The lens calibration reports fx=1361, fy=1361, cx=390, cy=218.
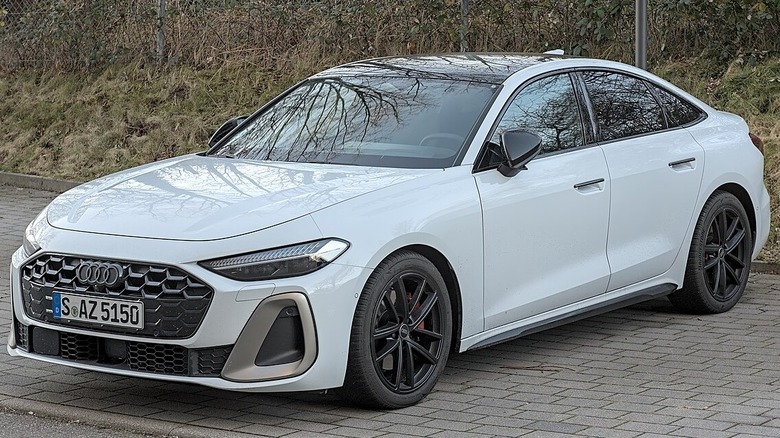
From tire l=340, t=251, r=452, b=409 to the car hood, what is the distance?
1.41ft

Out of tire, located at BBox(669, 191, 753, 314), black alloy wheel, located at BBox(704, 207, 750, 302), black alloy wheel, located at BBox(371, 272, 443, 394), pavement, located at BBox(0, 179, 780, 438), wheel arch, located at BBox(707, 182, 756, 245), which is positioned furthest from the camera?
wheel arch, located at BBox(707, 182, 756, 245)

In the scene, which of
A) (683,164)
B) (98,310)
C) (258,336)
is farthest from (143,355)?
(683,164)

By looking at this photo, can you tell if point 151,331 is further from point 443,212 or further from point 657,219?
point 657,219

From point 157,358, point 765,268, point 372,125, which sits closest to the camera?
point 157,358

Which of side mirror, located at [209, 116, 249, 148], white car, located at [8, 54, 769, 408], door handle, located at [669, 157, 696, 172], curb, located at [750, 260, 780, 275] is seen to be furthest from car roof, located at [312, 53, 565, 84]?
curb, located at [750, 260, 780, 275]

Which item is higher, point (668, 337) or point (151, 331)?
point (151, 331)

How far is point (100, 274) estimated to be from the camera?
19.3ft

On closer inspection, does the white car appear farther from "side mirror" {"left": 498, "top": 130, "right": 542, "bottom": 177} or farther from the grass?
the grass

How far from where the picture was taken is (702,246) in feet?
26.8

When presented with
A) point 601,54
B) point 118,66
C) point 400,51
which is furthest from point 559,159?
point 118,66

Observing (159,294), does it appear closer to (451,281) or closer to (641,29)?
(451,281)

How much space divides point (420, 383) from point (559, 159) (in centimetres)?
155

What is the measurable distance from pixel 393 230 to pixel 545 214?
1.15m

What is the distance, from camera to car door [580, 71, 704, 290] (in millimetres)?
7504
